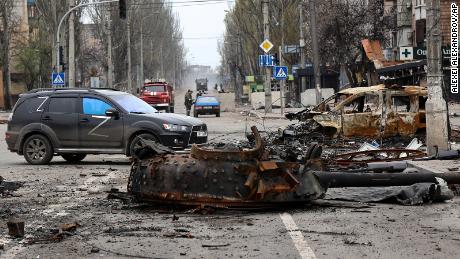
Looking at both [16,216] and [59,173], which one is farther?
[59,173]

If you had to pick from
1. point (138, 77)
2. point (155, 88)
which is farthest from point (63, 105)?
point (138, 77)

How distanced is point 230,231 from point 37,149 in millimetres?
9712

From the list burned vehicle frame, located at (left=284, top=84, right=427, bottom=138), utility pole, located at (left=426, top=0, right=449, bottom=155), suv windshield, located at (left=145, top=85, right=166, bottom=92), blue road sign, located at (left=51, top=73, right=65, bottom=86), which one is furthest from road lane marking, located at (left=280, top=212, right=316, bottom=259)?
suv windshield, located at (left=145, top=85, right=166, bottom=92)

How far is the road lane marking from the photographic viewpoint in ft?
22.1

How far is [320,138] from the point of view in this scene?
19672 millimetres

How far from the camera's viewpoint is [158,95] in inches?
1988

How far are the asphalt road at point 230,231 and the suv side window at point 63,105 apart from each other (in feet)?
18.7

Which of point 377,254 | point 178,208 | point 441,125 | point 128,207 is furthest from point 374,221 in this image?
point 441,125

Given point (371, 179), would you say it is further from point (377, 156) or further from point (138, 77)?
point (138, 77)

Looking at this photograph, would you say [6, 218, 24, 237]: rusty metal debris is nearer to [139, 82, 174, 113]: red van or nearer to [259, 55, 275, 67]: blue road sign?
[259, 55, 275, 67]: blue road sign

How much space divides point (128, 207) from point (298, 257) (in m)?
3.67

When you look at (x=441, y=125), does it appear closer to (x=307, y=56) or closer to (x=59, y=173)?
(x=59, y=173)

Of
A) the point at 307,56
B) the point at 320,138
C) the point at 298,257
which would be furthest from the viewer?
the point at 307,56

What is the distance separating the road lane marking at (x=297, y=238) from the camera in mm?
6730
